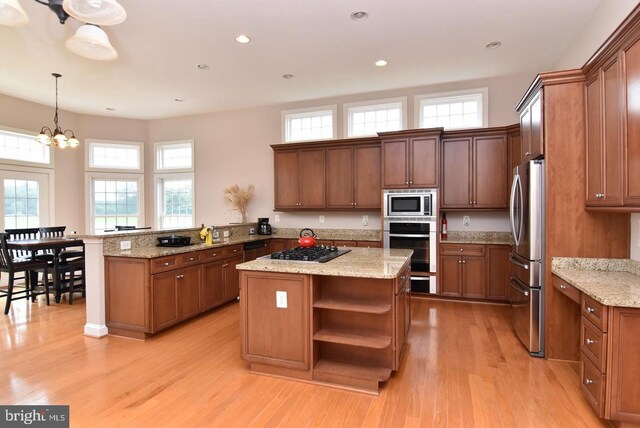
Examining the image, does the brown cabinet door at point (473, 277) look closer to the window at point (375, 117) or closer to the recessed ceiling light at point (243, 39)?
the window at point (375, 117)

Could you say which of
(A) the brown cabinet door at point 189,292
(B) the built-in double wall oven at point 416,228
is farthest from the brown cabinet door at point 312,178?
(A) the brown cabinet door at point 189,292

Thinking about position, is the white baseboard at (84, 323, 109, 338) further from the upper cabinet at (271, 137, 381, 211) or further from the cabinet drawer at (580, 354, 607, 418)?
the cabinet drawer at (580, 354, 607, 418)

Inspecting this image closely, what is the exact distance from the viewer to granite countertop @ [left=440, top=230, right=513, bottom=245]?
185 inches

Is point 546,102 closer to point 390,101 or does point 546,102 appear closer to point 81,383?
point 390,101

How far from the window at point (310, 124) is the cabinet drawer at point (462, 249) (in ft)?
8.75

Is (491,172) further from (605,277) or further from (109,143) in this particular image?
(109,143)

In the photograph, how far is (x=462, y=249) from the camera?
15.4 feet

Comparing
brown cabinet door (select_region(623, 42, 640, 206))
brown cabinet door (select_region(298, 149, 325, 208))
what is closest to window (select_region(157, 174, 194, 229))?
brown cabinet door (select_region(298, 149, 325, 208))

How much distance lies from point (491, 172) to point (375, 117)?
2.04 meters

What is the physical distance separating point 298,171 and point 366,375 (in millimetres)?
3870

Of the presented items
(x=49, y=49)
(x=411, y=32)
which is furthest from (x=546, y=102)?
(x=49, y=49)

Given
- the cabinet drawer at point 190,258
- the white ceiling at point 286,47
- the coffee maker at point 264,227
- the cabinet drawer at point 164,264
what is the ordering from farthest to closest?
the coffee maker at point 264,227, the cabinet drawer at point 190,258, the cabinet drawer at point 164,264, the white ceiling at point 286,47

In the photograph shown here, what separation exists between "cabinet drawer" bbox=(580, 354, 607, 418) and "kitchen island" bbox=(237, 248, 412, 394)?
122cm

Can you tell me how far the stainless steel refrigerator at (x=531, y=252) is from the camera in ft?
9.63
